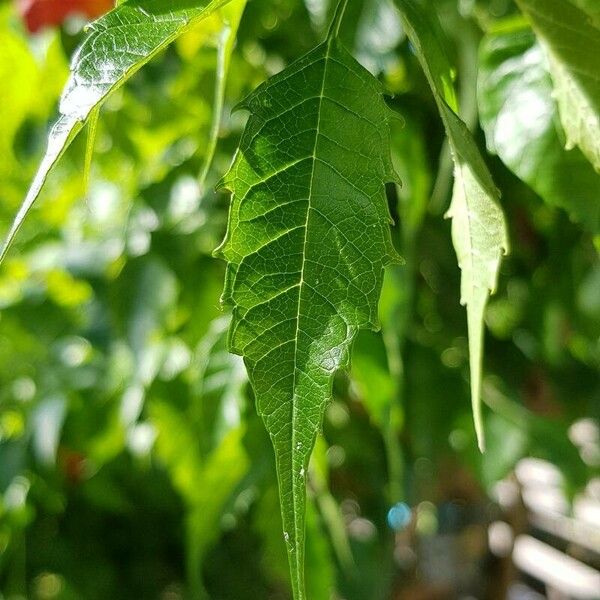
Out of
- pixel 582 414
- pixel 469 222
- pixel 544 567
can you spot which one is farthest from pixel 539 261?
pixel 544 567

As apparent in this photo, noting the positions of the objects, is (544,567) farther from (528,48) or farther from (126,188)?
(528,48)

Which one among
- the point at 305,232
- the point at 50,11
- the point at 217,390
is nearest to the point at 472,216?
the point at 305,232

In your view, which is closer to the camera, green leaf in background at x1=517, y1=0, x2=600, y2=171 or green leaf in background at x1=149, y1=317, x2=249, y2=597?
green leaf in background at x1=517, y1=0, x2=600, y2=171

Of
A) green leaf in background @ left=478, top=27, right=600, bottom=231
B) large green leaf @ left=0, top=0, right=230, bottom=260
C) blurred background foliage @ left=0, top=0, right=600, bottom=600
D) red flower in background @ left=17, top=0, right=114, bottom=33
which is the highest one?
red flower in background @ left=17, top=0, right=114, bottom=33

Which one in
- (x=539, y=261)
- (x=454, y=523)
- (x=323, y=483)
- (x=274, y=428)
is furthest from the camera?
(x=454, y=523)

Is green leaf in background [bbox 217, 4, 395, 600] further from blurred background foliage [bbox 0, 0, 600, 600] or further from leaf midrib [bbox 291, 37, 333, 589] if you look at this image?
blurred background foliage [bbox 0, 0, 600, 600]

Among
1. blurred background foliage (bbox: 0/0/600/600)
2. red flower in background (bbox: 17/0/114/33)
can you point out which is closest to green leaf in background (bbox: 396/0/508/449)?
blurred background foliage (bbox: 0/0/600/600)

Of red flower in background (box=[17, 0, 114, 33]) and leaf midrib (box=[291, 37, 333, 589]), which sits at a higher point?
red flower in background (box=[17, 0, 114, 33])

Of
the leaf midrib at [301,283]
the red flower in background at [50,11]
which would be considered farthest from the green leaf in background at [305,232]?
the red flower in background at [50,11]
